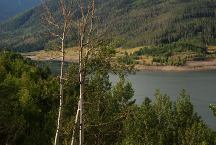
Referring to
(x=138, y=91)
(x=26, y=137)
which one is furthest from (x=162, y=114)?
(x=138, y=91)

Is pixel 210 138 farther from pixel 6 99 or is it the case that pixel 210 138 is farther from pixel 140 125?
pixel 6 99

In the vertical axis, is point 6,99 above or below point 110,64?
below

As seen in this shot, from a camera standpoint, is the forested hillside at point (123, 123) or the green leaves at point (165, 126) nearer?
the forested hillside at point (123, 123)

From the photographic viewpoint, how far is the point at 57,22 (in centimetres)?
1393

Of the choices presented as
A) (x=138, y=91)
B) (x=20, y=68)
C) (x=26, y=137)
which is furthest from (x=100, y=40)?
(x=138, y=91)

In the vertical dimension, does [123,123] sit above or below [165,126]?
above

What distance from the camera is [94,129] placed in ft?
71.9

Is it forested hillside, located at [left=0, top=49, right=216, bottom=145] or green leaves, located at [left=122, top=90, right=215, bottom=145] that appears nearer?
forested hillside, located at [left=0, top=49, right=216, bottom=145]

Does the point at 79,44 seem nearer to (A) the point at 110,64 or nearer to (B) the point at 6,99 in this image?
(A) the point at 110,64

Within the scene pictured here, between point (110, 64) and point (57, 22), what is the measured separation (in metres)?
2.14

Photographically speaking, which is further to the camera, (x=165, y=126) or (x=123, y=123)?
(x=165, y=126)

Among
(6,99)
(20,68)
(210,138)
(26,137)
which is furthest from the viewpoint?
(20,68)

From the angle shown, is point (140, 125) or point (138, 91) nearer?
point (140, 125)

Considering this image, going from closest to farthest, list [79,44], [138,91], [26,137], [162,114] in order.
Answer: [79,44]
[26,137]
[162,114]
[138,91]
